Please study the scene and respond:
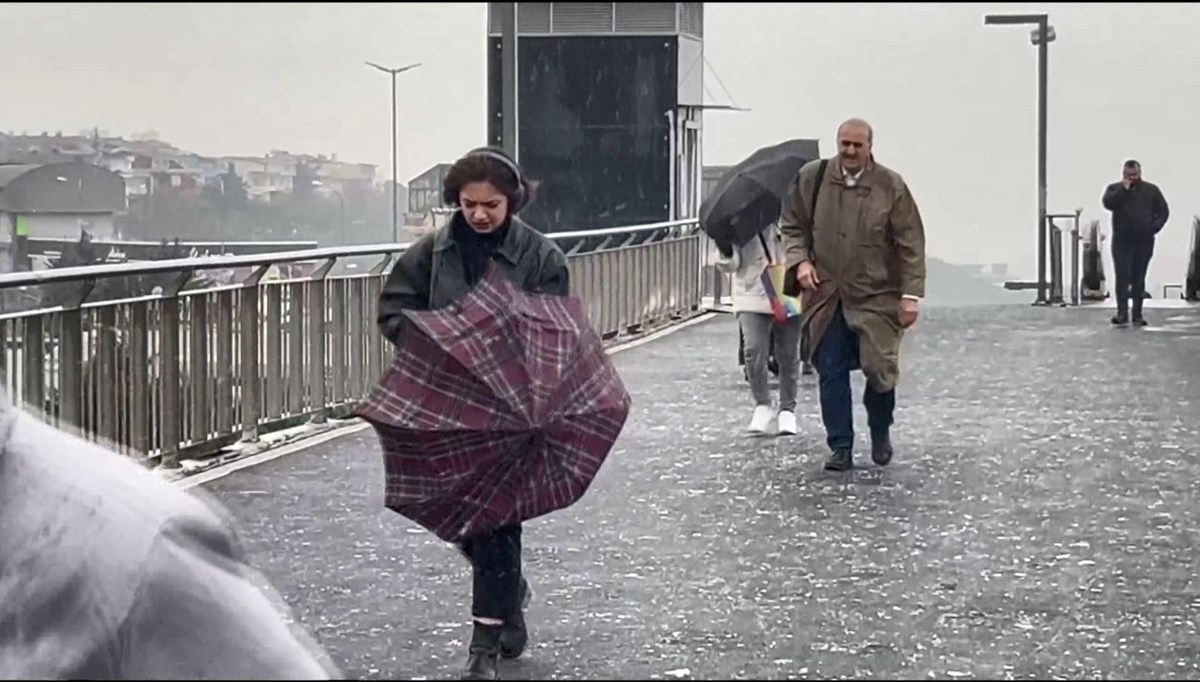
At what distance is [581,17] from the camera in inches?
1280

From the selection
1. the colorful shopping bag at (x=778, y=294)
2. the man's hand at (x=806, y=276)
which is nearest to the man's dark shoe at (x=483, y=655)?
the man's hand at (x=806, y=276)

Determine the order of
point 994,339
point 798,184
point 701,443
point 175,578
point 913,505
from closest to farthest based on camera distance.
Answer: point 175,578 → point 913,505 → point 798,184 → point 701,443 → point 994,339

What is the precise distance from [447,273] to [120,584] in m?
→ 4.24

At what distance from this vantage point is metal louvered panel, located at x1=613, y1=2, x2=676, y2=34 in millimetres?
33000

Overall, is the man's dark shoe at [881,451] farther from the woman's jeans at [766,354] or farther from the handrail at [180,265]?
the handrail at [180,265]

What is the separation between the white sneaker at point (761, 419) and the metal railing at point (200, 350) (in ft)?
7.70

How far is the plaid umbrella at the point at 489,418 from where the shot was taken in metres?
5.83

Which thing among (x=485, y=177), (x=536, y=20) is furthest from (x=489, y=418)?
(x=536, y=20)

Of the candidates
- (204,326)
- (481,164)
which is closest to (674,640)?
(481,164)

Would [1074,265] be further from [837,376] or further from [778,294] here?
[837,376]

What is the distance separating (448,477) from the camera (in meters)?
5.86

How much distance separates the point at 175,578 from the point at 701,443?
971 centimetres

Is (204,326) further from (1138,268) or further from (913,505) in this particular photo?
(1138,268)

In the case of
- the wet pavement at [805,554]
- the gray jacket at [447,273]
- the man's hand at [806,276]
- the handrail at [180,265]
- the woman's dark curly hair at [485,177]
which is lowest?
the wet pavement at [805,554]
